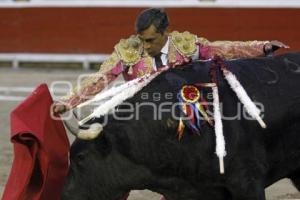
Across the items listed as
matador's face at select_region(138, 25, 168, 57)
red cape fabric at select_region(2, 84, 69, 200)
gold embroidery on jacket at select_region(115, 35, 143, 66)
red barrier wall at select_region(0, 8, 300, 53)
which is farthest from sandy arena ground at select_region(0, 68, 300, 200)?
matador's face at select_region(138, 25, 168, 57)

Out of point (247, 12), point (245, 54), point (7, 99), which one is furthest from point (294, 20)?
point (245, 54)

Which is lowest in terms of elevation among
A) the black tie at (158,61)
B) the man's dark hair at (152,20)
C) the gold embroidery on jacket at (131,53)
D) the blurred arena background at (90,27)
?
the black tie at (158,61)

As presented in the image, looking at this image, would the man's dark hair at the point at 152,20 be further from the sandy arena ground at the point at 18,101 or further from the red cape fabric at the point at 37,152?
the sandy arena ground at the point at 18,101

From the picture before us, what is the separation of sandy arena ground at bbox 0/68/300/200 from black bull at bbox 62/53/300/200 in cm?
127

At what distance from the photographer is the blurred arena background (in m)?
9.22

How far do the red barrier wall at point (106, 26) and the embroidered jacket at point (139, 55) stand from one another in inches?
247

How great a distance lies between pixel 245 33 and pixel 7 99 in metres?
3.26

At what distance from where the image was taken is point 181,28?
9633 mm

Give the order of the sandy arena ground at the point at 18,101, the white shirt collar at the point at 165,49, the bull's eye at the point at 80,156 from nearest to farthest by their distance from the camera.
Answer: the bull's eye at the point at 80,156
the white shirt collar at the point at 165,49
the sandy arena ground at the point at 18,101

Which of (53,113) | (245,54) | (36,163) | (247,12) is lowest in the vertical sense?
(36,163)

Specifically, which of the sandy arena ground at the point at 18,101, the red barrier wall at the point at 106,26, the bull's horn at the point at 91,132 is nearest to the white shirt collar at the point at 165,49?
the bull's horn at the point at 91,132

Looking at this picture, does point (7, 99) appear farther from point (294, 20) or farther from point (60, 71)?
point (294, 20)

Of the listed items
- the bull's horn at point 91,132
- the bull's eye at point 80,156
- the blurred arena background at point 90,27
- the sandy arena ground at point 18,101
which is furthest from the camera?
the blurred arena background at point 90,27

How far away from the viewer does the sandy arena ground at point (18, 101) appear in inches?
160
